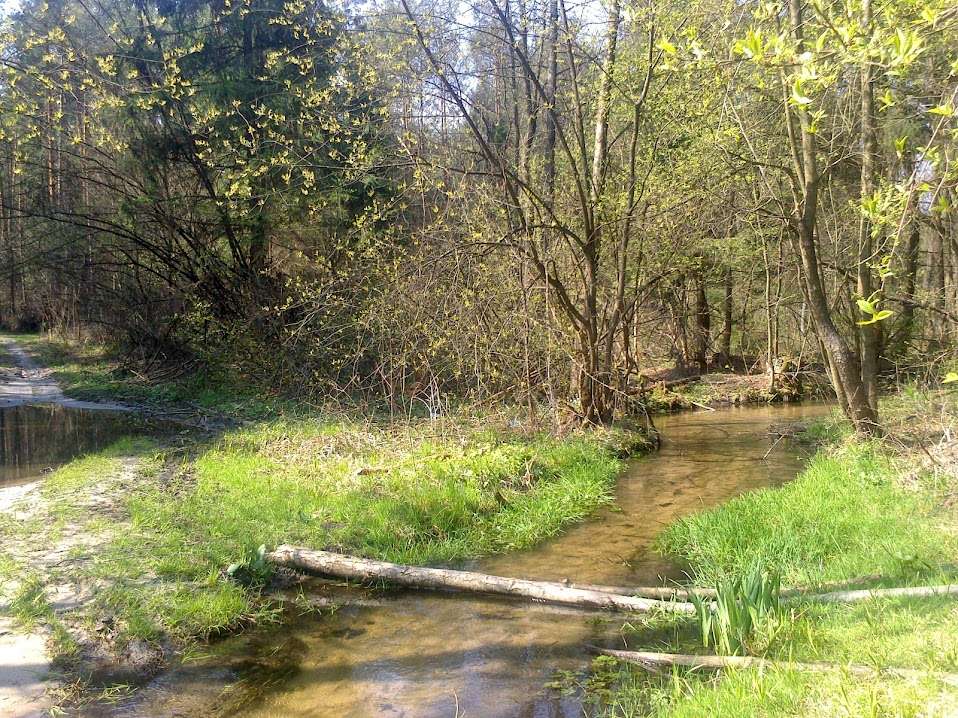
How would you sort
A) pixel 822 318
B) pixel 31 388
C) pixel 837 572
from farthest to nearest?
pixel 31 388
pixel 822 318
pixel 837 572

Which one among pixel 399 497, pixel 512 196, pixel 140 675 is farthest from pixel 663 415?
pixel 140 675

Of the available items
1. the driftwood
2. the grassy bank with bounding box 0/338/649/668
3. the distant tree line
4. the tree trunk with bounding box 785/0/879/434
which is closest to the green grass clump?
the driftwood

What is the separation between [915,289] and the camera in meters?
14.7

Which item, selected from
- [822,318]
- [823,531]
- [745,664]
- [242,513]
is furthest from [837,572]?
[242,513]

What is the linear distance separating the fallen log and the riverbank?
0.37 meters

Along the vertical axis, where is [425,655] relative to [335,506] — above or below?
below

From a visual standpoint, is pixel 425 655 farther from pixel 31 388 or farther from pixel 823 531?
pixel 31 388

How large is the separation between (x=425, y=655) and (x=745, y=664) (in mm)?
2289

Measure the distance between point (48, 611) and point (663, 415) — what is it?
13.6 meters

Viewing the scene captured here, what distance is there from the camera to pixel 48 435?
555 inches

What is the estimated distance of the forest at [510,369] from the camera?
4.78 m

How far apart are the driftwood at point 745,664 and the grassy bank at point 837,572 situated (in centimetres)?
6

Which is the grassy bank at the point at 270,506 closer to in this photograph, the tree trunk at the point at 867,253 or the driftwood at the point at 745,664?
the driftwood at the point at 745,664

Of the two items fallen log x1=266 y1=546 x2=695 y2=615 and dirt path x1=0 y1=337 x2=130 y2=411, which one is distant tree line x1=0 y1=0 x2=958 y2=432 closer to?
fallen log x1=266 y1=546 x2=695 y2=615
